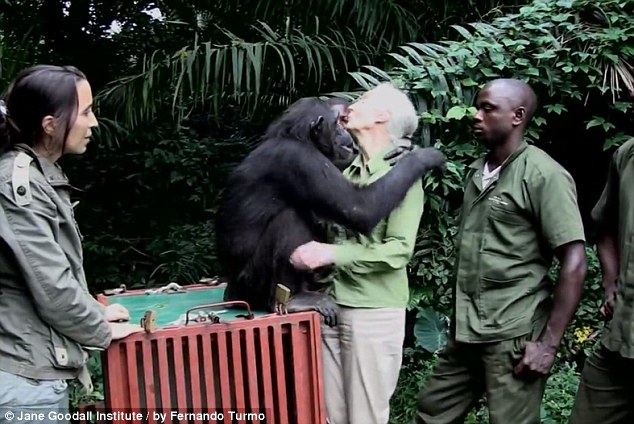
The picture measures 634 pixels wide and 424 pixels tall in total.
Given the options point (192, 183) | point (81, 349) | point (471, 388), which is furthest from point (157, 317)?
point (192, 183)

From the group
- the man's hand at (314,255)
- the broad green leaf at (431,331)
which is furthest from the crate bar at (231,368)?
the broad green leaf at (431,331)

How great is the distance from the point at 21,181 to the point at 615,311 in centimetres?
212

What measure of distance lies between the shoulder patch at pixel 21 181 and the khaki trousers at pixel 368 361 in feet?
4.16

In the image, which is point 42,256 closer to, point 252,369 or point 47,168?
point 47,168

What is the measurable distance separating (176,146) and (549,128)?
3139mm

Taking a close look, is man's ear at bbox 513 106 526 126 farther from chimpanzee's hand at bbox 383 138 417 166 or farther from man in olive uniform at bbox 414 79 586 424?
chimpanzee's hand at bbox 383 138 417 166

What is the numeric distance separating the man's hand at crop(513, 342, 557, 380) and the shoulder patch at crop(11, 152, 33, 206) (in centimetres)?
186

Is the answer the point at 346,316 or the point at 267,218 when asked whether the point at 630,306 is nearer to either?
the point at 346,316

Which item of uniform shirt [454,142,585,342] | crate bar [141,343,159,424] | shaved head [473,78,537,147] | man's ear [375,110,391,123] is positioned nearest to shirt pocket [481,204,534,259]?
uniform shirt [454,142,585,342]

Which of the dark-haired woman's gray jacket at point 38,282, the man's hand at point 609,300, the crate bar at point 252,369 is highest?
the dark-haired woman's gray jacket at point 38,282

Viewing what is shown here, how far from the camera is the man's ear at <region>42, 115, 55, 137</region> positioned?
2119mm

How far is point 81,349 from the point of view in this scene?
214 centimetres

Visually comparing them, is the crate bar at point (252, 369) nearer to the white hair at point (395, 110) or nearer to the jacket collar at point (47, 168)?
the jacket collar at point (47, 168)

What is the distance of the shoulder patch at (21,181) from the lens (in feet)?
6.49
